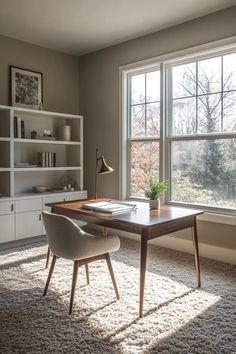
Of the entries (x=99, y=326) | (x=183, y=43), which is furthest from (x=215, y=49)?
(x=99, y=326)

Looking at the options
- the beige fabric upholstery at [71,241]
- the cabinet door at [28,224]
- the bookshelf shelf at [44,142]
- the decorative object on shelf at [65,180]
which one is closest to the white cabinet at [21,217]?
the cabinet door at [28,224]

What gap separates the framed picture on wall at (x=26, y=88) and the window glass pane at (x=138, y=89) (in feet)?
4.33

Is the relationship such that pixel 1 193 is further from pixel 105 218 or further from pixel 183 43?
pixel 183 43

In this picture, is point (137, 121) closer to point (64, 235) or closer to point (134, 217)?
point (134, 217)

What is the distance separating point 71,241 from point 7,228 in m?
1.78

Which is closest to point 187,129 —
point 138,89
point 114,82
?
point 138,89

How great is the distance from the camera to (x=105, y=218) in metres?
2.58

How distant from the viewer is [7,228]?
388cm

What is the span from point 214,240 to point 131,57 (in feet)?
8.63

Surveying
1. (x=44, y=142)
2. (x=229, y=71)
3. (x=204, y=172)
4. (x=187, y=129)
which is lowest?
(x=204, y=172)

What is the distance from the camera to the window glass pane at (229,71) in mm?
3541

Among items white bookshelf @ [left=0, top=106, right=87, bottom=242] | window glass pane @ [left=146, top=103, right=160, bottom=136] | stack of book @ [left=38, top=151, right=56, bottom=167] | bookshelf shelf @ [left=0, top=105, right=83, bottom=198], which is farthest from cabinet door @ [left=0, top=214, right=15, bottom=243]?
window glass pane @ [left=146, top=103, right=160, bottom=136]

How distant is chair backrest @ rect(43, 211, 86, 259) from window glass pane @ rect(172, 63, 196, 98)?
236 centimetres

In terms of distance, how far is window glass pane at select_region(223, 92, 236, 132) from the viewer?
3537mm
